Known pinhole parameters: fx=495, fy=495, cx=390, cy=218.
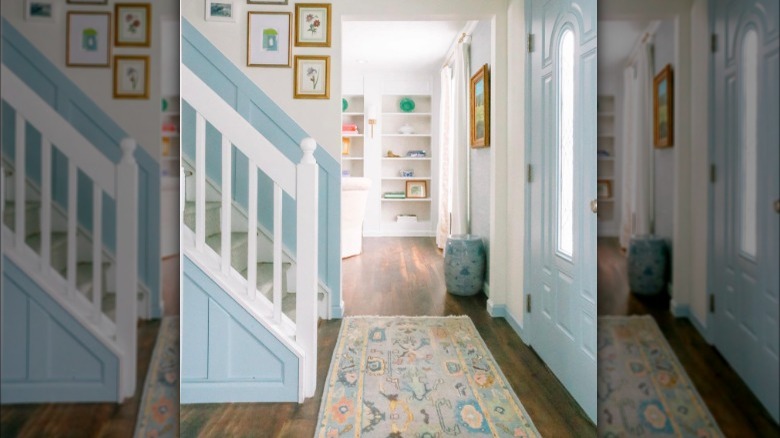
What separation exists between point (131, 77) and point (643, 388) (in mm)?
656

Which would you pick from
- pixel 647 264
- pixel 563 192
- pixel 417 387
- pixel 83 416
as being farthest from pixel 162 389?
pixel 563 192

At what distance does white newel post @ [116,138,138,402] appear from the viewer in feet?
1.70

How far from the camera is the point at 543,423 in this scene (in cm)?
177

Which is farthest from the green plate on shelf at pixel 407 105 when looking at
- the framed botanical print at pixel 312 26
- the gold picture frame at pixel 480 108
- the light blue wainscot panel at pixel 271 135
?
the light blue wainscot panel at pixel 271 135

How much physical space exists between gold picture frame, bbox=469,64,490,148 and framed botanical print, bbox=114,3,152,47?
120 inches

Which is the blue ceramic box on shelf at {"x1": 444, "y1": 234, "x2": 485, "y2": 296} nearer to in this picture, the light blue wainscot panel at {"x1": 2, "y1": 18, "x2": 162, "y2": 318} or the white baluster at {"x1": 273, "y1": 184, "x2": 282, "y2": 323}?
the white baluster at {"x1": 273, "y1": 184, "x2": 282, "y2": 323}

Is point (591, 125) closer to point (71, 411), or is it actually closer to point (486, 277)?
point (71, 411)

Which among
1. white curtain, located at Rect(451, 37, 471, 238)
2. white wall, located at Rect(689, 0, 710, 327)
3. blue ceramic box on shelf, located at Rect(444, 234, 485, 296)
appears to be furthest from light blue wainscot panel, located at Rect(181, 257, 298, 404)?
white curtain, located at Rect(451, 37, 471, 238)

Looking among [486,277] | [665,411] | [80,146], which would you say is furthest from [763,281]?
[486,277]

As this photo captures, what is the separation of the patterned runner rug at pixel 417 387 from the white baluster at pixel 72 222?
1375mm

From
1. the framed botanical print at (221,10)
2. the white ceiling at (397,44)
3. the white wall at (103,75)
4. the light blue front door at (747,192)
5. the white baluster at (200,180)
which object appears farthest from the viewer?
the white ceiling at (397,44)

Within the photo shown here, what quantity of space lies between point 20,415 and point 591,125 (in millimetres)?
1769

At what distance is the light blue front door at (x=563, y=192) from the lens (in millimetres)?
1812

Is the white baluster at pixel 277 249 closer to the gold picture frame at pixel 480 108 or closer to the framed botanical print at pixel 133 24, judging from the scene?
the framed botanical print at pixel 133 24
